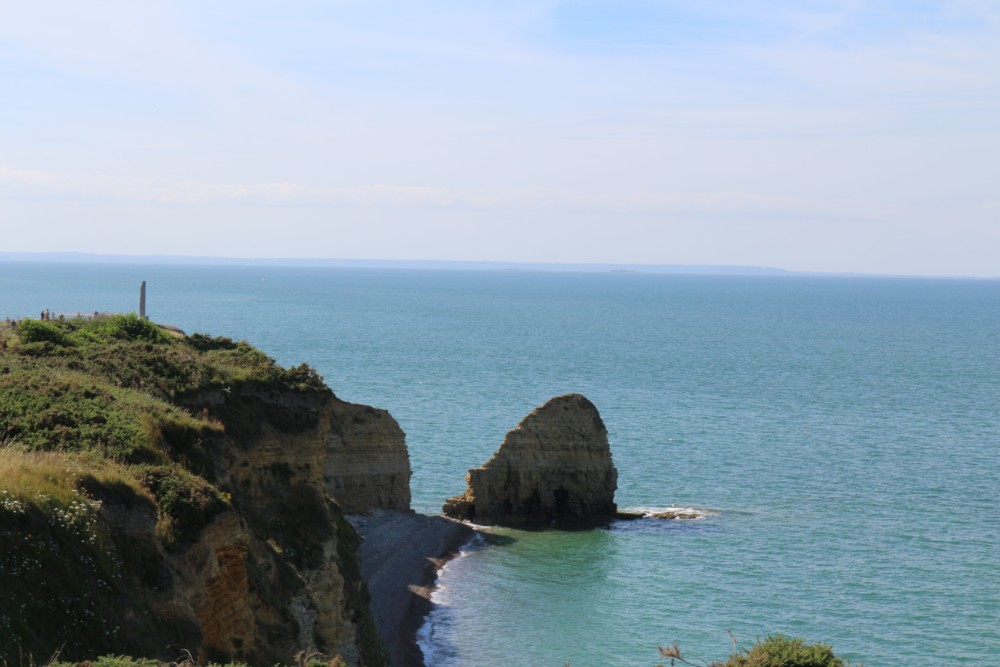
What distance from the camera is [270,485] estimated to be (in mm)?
35594

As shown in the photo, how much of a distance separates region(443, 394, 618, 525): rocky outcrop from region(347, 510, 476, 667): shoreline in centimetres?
273

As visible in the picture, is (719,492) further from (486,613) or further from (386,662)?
(386,662)

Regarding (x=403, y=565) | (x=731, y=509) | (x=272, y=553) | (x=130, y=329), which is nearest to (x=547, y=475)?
(x=731, y=509)

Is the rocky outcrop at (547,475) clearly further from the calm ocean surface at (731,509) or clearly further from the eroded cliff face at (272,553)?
the eroded cliff face at (272,553)

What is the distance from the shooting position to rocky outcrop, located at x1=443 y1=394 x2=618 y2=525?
63875 millimetres

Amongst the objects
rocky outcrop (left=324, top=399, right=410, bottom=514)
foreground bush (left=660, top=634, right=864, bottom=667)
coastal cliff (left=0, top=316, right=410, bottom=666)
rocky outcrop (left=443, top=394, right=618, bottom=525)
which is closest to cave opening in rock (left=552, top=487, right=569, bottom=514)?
rocky outcrop (left=443, top=394, right=618, bottom=525)

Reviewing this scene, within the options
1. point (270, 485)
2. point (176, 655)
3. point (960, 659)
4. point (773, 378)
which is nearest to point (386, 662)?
point (270, 485)

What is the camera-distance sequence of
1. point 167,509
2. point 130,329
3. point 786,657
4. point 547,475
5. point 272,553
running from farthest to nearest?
point 547,475, point 130,329, point 272,553, point 167,509, point 786,657

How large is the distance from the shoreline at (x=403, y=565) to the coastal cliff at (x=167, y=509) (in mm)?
5508

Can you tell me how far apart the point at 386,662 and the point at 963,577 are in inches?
1102

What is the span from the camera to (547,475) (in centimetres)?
6456

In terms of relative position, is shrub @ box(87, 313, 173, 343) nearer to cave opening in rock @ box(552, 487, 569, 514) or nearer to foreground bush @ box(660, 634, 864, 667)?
cave opening in rock @ box(552, 487, 569, 514)

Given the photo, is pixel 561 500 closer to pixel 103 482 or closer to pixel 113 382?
pixel 113 382

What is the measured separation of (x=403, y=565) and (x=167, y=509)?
3027 cm
